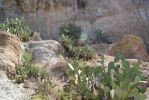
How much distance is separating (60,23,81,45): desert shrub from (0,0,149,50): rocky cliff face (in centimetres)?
48

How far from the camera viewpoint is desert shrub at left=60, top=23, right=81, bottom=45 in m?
17.5

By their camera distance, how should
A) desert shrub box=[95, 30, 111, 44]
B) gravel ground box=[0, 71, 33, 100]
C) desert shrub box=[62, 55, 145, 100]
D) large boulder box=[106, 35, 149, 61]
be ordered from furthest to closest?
1. desert shrub box=[95, 30, 111, 44]
2. large boulder box=[106, 35, 149, 61]
3. gravel ground box=[0, 71, 33, 100]
4. desert shrub box=[62, 55, 145, 100]

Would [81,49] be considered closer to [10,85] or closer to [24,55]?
[24,55]

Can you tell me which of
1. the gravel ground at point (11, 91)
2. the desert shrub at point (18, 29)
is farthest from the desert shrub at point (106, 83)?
the desert shrub at point (18, 29)

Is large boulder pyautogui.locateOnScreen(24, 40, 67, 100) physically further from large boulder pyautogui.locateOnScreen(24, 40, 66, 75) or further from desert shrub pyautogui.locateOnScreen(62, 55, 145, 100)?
desert shrub pyautogui.locateOnScreen(62, 55, 145, 100)

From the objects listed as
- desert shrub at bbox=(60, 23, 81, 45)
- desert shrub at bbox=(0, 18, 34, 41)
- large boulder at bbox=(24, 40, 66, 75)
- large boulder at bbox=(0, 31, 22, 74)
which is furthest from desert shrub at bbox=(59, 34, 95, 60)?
desert shrub at bbox=(60, 23, 81, 45)

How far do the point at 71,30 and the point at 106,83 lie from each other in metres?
8.71

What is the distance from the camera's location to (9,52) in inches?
426

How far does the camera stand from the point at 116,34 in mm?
19281

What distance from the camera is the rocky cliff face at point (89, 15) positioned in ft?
59.3

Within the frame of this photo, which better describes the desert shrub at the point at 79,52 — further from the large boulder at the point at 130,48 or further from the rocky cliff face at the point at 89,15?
the rocky cliff face at the point at 89,15

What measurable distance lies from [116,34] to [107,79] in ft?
33.9

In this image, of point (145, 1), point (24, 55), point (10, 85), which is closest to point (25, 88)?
point (10, 85)

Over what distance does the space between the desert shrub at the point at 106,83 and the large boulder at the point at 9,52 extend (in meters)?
1.70
